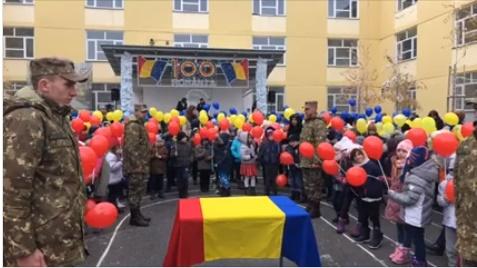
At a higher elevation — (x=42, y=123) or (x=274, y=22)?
(x=274, y=22)

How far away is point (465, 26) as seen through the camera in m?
17.8

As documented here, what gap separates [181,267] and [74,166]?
1.69 meters

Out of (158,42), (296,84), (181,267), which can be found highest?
(158,42)

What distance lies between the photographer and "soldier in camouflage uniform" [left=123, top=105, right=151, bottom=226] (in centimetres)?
633

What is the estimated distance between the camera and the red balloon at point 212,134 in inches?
354

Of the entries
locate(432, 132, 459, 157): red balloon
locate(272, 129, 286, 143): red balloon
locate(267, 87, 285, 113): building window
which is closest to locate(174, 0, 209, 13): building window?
locate(267, 87, 285, 113): building window

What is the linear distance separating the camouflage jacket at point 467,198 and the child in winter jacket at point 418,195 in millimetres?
1735

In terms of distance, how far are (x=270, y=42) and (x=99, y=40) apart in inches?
353

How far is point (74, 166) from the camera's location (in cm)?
252

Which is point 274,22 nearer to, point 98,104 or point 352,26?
point 352,26

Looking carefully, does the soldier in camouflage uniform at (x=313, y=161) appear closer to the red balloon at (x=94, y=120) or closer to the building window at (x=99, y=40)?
the red balloon at (x=94, y=120)

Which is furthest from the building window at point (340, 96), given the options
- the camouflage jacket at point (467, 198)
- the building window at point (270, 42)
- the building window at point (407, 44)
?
the camouflage jacket at point (467, 198)

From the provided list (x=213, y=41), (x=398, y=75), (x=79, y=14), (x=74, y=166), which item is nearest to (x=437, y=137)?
(x=74, y=166)

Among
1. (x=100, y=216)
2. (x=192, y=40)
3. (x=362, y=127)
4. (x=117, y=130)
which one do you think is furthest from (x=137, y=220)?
(x=192, y=40)
